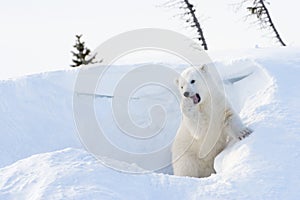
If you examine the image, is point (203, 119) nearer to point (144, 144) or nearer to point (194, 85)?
point (194, 85)

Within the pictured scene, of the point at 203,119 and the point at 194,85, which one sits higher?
the point at 194,85

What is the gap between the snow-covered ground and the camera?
395 centimetres

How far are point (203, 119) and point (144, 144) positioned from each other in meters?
1.97

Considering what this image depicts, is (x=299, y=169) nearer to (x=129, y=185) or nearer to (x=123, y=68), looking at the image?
(x=129, y=185)

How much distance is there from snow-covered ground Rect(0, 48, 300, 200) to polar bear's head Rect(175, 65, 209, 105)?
0.66 metres

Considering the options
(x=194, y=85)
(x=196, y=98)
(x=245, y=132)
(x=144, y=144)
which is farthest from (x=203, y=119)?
(x=144, y=144)

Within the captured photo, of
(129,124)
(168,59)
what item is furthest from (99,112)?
(168,59)

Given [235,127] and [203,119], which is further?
[203,119]

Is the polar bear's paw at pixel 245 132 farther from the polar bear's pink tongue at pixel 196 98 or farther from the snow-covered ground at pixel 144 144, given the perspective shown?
the polar bear's pink tongue at pixel 196 98

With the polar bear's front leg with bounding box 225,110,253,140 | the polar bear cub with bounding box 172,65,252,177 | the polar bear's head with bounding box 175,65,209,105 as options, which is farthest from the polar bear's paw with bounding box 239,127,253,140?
the polar bear's head with bounding box 175,65,209,105

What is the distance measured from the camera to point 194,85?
5.74m

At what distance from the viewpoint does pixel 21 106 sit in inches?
299

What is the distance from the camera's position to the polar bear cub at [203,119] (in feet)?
18.7

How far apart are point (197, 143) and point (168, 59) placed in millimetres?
3411
